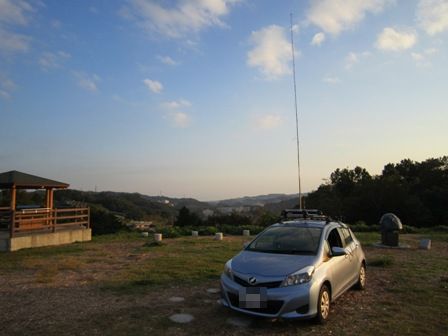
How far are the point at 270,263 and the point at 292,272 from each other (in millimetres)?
444

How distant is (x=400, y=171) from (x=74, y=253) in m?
50.9

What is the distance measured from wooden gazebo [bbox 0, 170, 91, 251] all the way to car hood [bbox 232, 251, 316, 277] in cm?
1099

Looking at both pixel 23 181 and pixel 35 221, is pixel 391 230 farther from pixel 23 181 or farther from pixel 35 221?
pixel 23 181

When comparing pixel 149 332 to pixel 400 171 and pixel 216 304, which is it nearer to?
pixel 216 304

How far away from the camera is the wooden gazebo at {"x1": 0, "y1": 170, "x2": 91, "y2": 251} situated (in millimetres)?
14422

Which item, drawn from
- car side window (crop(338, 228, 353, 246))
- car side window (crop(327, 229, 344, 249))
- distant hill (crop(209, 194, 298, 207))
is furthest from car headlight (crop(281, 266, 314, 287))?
distant hill (crop(209, 194, 298, 207))

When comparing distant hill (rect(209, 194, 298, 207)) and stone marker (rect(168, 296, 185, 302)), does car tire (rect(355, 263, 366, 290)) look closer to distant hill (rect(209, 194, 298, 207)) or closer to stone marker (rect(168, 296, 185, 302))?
stone marker (rect(168, 296, 185, 302))

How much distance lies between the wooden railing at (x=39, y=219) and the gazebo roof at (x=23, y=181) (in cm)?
105

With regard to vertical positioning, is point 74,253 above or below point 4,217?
below

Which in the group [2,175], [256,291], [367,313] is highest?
[2,175]

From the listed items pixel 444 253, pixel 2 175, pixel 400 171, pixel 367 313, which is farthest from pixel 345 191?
pixel 367 313

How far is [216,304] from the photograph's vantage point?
6676mm

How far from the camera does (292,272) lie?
18.1 feet

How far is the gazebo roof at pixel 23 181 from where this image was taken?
1570cm
